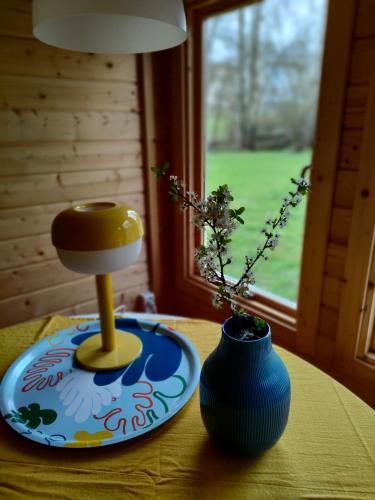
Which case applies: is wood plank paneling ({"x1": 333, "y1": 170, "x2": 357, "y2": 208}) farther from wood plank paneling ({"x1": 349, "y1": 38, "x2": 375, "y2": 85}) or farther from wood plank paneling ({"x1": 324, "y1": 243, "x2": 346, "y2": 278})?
wood plank paneling ({"x1": 349, "y1": 38, "x2": 375, "y2": 85})

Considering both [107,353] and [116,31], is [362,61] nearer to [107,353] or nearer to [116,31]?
[116,31]

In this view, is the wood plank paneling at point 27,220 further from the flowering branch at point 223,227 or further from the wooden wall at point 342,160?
the flowering branch at point 223,227

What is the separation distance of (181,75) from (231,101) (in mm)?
3132

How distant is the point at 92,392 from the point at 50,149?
1.13 meters

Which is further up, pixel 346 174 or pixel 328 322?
pixel 346 174

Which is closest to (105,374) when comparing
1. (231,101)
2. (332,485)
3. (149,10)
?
(332,485)

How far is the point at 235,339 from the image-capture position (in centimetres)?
71

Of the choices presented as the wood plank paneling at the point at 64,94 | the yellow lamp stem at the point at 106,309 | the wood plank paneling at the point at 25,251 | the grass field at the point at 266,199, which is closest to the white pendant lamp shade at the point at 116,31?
the yellow lamp stem at the point at 106,309

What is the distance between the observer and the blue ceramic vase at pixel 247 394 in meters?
0.70

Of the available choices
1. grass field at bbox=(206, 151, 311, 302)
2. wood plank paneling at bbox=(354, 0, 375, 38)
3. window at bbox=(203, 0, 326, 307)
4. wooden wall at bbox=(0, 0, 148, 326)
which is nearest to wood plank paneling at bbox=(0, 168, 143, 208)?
wooden wall at bbox=(0, 0, 148, 326)

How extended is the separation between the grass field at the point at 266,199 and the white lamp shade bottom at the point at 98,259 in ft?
7.80

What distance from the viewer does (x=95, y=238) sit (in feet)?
2.95

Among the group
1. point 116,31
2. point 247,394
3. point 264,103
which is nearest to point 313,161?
point 116,31

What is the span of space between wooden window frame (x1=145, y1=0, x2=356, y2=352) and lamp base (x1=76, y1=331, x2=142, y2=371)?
0.75 metres
